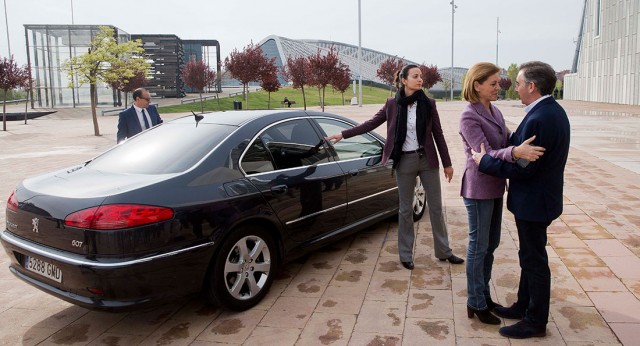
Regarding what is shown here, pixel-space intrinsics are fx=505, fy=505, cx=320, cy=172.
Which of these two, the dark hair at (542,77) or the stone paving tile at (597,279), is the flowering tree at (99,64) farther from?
the dark hair at (542,77)

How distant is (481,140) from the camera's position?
317 cm

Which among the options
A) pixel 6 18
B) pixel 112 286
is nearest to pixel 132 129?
pixel 112 286

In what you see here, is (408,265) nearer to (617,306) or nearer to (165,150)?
(617,306)

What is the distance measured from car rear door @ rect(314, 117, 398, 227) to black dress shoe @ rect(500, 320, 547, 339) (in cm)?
189

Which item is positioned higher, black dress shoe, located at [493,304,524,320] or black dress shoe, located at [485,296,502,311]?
black dress shoe, located at [485,296,502,311]

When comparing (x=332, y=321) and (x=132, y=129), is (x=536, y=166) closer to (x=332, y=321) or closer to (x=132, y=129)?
(x=332, y=321)

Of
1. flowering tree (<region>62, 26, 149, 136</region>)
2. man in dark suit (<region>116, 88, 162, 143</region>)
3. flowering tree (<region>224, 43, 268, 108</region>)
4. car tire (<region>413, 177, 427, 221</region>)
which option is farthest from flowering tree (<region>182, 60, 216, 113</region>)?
car tire (<region>413, 177, 427, 221</region>)

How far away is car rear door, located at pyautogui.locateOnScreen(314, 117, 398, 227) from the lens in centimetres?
481

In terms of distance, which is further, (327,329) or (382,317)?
(382,317)

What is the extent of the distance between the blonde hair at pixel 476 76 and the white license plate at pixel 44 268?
9.20 ft

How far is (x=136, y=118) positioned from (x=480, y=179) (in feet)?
15.6

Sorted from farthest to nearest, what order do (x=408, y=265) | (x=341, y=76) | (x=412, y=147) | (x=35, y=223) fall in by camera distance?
1. (x=341, y=76)
2. (x=408, y=265)
3. (x=412, y=147)
4. (x=35, y=223)

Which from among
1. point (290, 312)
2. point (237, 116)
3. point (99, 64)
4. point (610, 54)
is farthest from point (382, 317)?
point (610, 54)

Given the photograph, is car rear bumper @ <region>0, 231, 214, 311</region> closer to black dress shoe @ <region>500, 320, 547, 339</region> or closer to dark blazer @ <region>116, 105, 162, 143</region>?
black dress shoe @ <region>500, 320, 547, 339</region>
